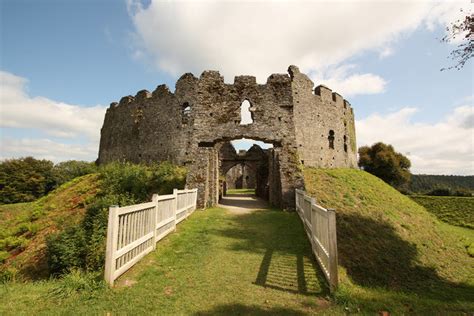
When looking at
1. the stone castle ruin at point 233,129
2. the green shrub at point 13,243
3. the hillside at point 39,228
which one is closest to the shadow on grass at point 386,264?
the stone castle ruin at point 233,129

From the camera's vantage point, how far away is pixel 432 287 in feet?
23.4

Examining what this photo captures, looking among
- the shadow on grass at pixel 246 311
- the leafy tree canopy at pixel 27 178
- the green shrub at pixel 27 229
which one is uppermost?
the leafy tree canopy at pixel 27 178

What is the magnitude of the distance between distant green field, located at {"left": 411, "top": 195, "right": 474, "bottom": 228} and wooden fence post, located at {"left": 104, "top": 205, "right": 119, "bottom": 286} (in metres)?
27.6

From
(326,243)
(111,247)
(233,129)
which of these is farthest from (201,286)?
(233,129)

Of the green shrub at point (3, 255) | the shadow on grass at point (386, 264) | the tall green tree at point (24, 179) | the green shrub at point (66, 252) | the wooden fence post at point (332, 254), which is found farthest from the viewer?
the tall green tree at point (24, 179)

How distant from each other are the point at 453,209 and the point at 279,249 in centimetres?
2737

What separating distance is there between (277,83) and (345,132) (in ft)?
54.3

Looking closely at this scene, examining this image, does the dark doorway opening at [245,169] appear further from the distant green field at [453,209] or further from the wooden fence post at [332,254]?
the distant green field at [453,209]

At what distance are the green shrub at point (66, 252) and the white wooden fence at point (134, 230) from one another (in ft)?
5.90

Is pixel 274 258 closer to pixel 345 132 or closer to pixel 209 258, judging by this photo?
pixel 209 258

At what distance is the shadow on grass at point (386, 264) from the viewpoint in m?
6.59

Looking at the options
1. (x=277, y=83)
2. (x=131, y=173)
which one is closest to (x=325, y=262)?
(x=277, y=83)

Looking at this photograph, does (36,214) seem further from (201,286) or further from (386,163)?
(386,163)

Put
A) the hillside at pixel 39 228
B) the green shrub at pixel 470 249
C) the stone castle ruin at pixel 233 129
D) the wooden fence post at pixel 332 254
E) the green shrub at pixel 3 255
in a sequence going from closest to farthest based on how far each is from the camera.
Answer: the wooden fence post at pixel 332 254 → the hillside at pixel 39 228 → the green shrub at pixel 3 255 → the green shrub at pixel 470 249 → the stone castle ruin at pixel 233 129
